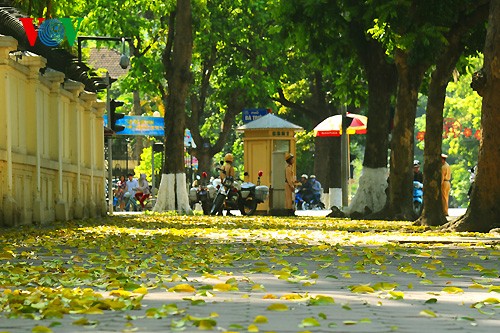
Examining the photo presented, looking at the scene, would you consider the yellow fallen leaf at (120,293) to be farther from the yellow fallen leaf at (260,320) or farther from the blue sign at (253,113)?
the blue sign at (253,113)

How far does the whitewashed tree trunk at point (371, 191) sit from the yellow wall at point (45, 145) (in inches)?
282

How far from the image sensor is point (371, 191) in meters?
38.1

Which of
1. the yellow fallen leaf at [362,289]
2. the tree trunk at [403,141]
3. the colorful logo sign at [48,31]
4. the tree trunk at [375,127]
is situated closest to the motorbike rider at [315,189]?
the tree trunk at [375,127]

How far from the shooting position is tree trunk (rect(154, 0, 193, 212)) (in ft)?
146

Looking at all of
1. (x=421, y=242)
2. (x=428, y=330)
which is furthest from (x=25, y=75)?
(x=428, y=330)

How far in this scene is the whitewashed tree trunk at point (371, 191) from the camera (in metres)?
37.8

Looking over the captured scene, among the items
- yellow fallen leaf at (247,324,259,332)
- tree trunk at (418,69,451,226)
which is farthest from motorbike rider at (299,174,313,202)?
yellow fallen leaf at (247,324,259,332)

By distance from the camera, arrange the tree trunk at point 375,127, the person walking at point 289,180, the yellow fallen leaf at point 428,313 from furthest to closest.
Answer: the person walking at point 289,180
the tree trunk at point 375,127
the yellow fallen leaf at point 428,313

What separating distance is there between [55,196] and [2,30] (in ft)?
21.8

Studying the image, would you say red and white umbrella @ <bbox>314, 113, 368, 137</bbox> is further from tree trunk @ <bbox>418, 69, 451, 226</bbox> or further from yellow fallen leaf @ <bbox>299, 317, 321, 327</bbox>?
yellow fallen leaf @ <bbox>299, 317, 321, 327</bbox>

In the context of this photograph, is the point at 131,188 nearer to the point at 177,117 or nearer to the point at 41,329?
the point at 177,117

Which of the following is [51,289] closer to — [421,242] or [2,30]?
[421,242]

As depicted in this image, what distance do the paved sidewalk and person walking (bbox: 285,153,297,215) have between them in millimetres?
24230

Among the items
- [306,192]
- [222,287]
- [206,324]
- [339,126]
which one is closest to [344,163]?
[339,126]
